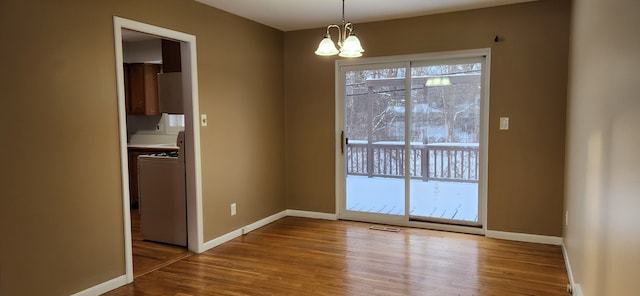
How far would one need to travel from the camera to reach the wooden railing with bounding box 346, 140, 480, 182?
14.6 ft

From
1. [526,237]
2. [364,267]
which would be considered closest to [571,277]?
[526,237]

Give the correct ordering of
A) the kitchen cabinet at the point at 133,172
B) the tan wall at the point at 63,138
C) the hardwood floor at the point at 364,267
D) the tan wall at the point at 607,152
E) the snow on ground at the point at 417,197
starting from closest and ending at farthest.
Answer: the tan wall at the point at 607,152, the tan wall at the point at 63,138, the hardwood floor at the point at 364,267, the snow on ground at the point at 417,197, the kitchen cabinet at the point at 133,172

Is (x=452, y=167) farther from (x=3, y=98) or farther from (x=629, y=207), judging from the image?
(x=3, y=98)

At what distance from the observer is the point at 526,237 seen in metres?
4.12

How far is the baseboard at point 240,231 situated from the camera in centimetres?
405

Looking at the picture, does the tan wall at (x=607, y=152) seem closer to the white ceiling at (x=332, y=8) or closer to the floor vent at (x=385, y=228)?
the white ceiling at (x=332, y=8)

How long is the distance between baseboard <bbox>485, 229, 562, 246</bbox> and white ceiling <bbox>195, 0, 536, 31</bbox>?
2.36 meters

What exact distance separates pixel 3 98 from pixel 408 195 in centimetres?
387

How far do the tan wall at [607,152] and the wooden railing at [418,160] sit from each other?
1413 millimetres

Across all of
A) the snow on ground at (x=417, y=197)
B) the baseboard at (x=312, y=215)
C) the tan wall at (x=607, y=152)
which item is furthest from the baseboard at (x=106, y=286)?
the tan wall at (x=607, y=152)

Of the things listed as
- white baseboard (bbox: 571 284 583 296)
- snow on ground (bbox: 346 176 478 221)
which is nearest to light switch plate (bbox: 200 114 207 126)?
snow on ground (bbox: 346 176 478 221)

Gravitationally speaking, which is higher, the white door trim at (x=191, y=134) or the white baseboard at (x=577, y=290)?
the white door trim at (x=191, y=134)

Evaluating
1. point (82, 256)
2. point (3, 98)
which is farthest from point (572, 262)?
point (3, 98)

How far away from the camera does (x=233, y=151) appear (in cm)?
434
